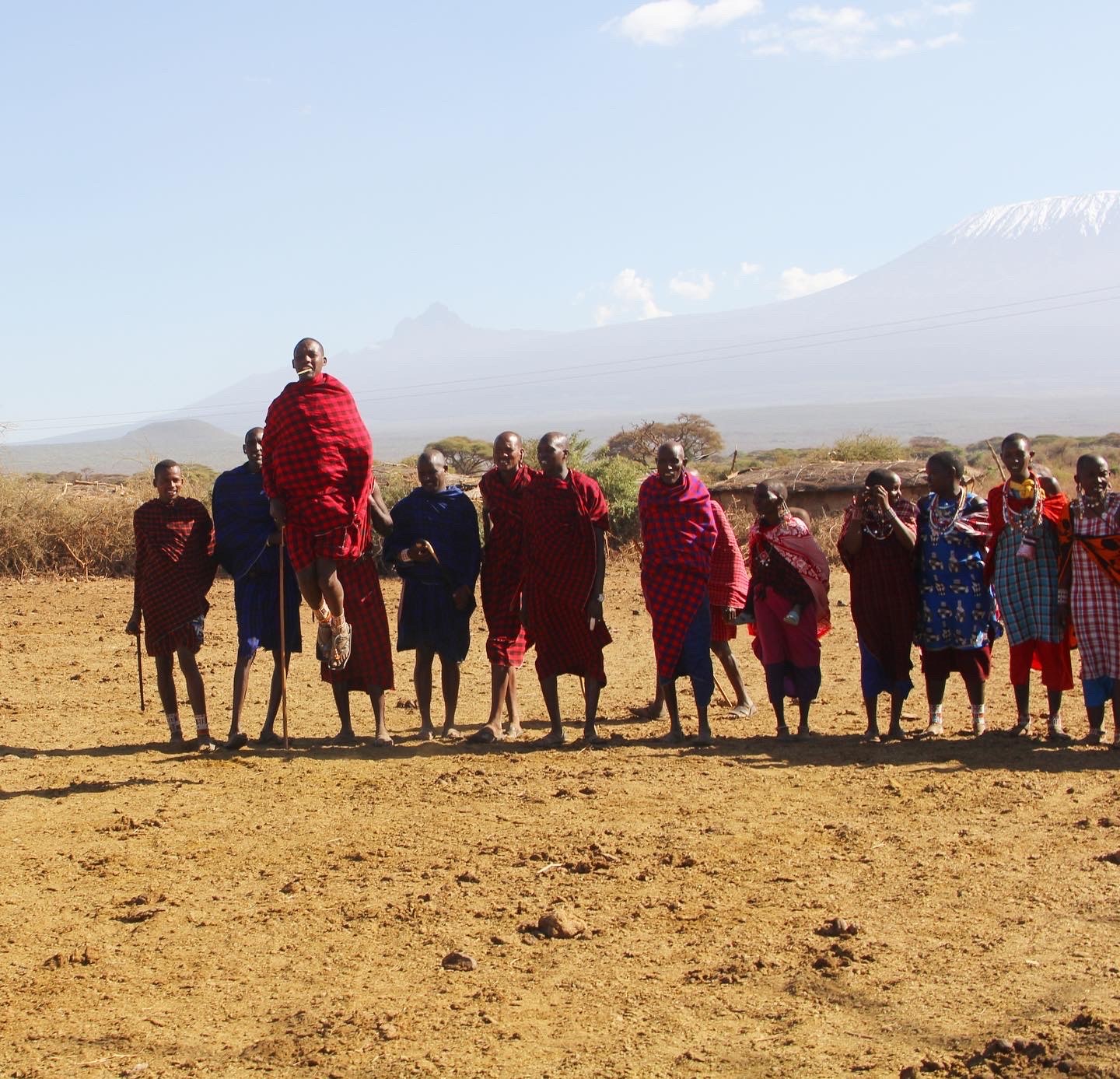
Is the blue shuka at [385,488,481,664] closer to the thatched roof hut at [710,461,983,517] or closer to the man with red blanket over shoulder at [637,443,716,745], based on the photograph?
the man with red blanket over shoulder at [637,443,716,745]

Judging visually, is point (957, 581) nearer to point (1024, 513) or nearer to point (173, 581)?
point (1024, 513)

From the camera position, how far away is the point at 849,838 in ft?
20.3

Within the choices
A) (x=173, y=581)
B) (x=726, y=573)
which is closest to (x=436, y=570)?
(x=173, y=581)

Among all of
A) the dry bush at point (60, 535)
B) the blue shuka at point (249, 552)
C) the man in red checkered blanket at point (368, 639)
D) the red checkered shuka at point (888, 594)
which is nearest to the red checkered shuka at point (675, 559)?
the red checkered shuka at point (888, 594)

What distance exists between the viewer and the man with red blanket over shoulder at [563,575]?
27.2 ft

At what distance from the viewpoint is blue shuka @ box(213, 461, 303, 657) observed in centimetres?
834

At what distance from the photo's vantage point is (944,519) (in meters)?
Result: 8.19

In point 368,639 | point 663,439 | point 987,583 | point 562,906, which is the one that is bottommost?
point 562,906

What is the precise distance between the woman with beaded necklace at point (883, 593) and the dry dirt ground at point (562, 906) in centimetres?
37

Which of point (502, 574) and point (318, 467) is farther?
point (502, 574)

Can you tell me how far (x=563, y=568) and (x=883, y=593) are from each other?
73.3 inches

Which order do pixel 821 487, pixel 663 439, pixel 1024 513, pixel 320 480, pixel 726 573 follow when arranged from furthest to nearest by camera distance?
pixel 663 439 → pixel 821 487 → pixel 726 573 → pixel 1024 513 → pixel 320 480

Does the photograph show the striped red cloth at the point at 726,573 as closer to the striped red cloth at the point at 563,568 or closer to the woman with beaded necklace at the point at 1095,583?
the striped red cloth at the point at 563,568

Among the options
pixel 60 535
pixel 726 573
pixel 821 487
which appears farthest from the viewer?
pixel 821 487
